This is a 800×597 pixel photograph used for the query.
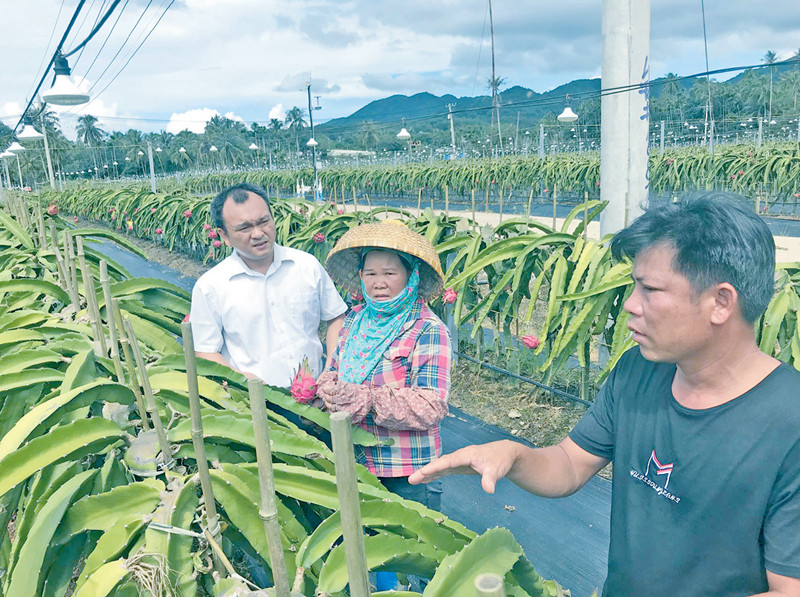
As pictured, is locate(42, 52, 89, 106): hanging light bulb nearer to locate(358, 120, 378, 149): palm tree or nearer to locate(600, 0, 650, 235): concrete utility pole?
locate(600, 0, 650, 235): concrete utility pole

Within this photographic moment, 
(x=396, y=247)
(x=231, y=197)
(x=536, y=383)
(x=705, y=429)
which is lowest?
(x=536, y=383)

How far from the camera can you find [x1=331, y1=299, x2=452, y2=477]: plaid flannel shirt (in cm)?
158

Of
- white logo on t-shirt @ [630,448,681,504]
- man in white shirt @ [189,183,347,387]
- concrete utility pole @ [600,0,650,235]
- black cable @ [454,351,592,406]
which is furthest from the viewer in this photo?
black cable @ [454,351,592,406]

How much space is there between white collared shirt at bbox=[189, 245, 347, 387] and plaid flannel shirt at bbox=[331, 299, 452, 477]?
492 millimetres

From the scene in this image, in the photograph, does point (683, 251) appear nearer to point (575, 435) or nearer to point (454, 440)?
Answer: point (575, 435)

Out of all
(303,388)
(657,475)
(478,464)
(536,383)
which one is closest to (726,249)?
(657,475)

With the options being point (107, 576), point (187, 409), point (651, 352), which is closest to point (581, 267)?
point (651, 352)

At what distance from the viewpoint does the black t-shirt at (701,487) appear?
0.91 m

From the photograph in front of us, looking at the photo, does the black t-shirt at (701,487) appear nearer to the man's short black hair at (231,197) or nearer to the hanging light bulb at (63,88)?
the man's short black hair at (231,197)

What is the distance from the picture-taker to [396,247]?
1589 millimetres

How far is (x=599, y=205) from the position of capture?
326cm

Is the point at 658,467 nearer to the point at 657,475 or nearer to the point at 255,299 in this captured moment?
the point at 657,475

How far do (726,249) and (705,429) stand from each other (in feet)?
0.97

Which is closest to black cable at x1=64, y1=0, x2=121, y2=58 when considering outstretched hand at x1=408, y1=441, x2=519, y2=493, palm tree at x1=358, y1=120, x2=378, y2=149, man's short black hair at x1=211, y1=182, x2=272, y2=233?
man's short black hair at x1=211, y1=182, x2=272, y2=233
